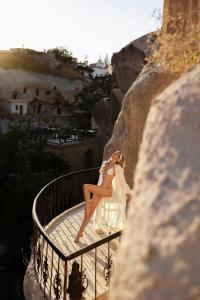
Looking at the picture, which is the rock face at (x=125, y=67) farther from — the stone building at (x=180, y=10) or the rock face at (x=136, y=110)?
the rock face at (x=136, y=110)

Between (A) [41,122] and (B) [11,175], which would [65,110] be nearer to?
(A) [41,122]

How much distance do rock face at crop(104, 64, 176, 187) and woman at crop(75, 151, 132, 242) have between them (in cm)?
135

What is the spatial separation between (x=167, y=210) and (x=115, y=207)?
6.16 metres

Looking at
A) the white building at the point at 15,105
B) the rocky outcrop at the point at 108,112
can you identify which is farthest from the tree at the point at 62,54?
the rocky outcrop at the point at 108,112

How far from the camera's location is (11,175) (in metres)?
21.2

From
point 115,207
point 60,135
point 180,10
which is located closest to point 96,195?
point 115,207

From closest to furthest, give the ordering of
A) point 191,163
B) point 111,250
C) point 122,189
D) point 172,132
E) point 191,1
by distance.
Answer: point 191,163
point 172,132
point 111,250
point 122,189
point 191,1

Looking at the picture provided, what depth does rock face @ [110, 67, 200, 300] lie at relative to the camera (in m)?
1.97

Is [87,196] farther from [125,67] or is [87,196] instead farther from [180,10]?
[125,67]

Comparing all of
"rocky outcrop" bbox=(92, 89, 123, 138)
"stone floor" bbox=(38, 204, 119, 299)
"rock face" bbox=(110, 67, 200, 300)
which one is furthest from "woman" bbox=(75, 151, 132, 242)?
"rocky outcrop" bbox=(92, 89, 123, 138)

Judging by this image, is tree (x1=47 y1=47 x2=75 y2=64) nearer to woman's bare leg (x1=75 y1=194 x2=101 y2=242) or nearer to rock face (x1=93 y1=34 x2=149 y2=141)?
rock face (x1=93 y1=34 x2=149 y2=141)

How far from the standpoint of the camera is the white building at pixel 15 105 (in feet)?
132

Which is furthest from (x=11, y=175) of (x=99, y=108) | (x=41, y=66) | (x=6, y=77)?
(x=41, y=66)

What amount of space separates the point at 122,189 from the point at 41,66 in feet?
133
